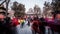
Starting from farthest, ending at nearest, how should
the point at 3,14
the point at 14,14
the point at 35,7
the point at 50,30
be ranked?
the point at 35,7, the point at 14,14, the point at 50,30, the point at 3,14

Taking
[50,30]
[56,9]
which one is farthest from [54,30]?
[56,9]

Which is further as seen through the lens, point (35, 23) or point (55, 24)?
point (35, 23)

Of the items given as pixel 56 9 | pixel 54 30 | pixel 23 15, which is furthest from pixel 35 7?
pixel 54 30

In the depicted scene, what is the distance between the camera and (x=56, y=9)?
1.01 metres

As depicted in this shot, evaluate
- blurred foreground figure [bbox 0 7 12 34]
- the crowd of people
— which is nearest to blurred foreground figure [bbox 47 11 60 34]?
the crowd of people

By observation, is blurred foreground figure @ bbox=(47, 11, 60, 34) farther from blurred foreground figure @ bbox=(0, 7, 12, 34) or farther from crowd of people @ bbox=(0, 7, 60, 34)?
blurred foreground figure @ bbox=(0, 7, 12, 34)

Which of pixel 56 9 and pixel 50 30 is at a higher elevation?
pixel 56 9

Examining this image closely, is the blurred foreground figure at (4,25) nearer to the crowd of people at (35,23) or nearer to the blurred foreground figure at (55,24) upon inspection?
the crowd of people at (35,23)

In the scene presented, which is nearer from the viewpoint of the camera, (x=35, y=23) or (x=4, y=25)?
(x=4, y=25)

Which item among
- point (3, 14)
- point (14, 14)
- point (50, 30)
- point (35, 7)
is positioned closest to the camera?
point (3, 14)

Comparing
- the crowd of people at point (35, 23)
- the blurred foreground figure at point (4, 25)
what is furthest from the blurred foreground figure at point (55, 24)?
the blurred foreground figure at point (4, 25)

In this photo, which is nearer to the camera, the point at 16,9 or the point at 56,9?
the point at 56,9

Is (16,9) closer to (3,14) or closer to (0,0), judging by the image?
(0,0)

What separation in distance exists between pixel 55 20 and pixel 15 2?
1.29ft
